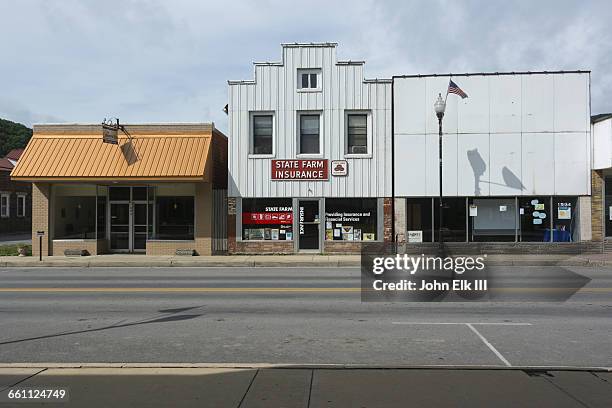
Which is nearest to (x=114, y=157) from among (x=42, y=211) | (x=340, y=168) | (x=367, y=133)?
(x=42, y=211)

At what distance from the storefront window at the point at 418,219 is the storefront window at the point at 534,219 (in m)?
3.61

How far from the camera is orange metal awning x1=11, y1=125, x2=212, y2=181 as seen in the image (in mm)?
21391

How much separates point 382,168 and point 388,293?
410 inches

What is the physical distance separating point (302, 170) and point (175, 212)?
5506 millimetres

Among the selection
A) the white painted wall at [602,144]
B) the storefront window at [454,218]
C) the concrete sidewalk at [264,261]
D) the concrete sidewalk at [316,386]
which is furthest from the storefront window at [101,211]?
the white painted wall at [602,144]

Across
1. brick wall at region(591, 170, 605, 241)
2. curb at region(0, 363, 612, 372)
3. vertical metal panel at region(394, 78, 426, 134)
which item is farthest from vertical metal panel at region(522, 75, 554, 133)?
curb at region(0, 363, 612, 372)

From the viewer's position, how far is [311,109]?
22.5 metres

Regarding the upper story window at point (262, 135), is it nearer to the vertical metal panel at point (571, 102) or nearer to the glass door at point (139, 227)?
the glass door at point (139, 227)

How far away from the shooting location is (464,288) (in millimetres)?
12672

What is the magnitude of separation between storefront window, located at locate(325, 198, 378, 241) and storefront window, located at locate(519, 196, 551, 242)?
5.82 m

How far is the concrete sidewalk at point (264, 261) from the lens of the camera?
19.5 m

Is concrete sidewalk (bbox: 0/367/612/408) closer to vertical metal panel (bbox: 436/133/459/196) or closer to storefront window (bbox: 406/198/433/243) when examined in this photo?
storefront window (bbox: 406/198/433/243)

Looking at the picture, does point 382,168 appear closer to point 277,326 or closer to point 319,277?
point 319,277

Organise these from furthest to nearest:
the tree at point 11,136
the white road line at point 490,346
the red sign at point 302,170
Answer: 1. the tree at point 11,136
2. the red sign at point 302,170
3. the white road line at point 490,346
